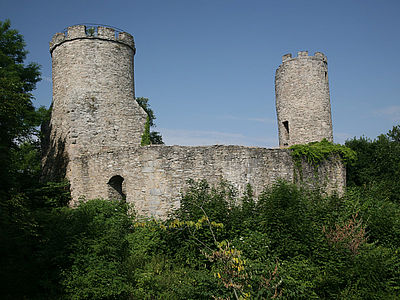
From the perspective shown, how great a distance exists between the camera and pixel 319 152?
15102mm

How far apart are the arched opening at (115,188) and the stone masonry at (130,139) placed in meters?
0.04

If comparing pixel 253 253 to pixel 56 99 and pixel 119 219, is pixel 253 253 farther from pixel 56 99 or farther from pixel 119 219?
pixel 56 99

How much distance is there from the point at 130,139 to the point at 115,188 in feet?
10.5

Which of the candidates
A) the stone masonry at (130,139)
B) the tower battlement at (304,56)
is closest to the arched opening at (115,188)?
the stone masonry at (130,139)

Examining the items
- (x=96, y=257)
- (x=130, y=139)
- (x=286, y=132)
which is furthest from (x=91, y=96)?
(x=286, y=132)

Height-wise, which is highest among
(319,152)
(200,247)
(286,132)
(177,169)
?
(286,132)

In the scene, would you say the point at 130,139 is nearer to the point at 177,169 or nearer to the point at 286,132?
the point at 177,169

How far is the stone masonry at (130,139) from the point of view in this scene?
41.0ft

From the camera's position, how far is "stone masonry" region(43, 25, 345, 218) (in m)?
12.5

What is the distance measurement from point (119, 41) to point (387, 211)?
43.5ft

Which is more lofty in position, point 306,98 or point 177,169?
point 306,98

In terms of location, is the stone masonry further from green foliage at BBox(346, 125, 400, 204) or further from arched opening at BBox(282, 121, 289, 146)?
green foliage at BBox(346, 125, 400, 204)

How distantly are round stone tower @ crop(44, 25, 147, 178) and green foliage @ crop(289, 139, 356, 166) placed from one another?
713cm

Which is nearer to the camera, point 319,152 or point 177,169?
point 177,169
